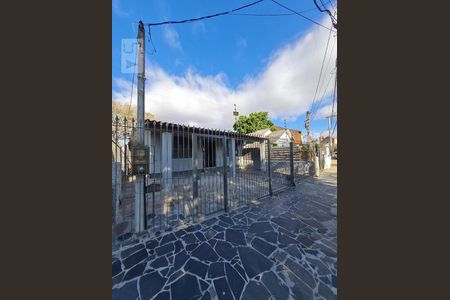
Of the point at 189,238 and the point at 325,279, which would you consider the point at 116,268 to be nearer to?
the point at 189,238

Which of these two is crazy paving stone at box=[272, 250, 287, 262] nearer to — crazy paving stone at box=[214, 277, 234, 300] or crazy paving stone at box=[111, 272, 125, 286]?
crazy paving stone at box=[214, 277, 234, 300]

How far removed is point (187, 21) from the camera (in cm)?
443

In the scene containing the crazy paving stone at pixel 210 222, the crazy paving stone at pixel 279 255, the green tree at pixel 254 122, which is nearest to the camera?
the crazy paving stone at pixel 279 255

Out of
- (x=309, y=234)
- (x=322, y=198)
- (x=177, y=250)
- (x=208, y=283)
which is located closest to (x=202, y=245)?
(x=177, y=250)

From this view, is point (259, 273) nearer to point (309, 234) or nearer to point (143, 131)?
point (309, 234)

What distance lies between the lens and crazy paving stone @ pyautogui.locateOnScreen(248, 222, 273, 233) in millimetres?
3840

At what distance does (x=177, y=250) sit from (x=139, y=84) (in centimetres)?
336

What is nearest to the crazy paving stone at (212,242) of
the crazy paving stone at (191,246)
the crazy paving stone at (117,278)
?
the crazy paving stone at (191,246)

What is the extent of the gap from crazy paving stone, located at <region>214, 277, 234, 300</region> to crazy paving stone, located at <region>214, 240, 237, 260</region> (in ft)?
1.58

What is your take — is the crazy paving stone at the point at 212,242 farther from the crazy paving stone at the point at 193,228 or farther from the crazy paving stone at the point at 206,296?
the crazy paving stone at the point at 206,296

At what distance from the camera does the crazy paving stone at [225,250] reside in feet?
9.80

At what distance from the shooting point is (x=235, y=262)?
2.83 m

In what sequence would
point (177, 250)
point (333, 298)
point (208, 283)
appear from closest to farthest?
point (333, 298) < point (208, 283) < point (177, 250)

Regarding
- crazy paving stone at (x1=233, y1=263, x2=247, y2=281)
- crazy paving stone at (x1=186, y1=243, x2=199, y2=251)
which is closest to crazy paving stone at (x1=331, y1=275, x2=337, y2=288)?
crazy paving stone at (x1=233, y1=263, x2=247, y2=281)
